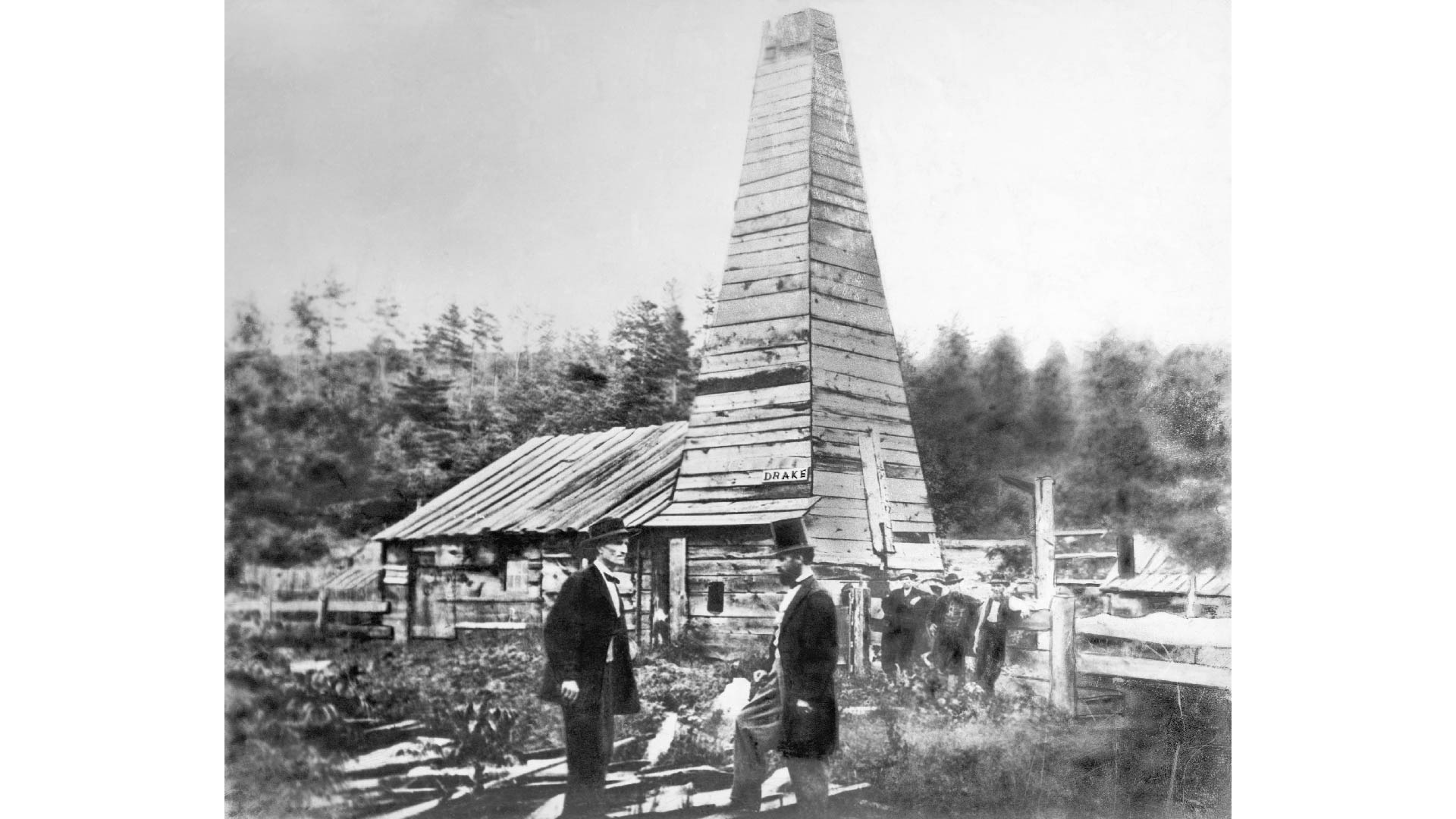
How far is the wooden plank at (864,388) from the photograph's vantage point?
638 cm

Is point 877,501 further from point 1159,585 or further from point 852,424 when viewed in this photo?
point 1159,585

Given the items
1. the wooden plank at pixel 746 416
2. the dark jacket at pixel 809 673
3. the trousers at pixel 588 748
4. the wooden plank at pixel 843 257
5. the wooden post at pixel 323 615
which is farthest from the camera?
the wooden post at pixel 323 615

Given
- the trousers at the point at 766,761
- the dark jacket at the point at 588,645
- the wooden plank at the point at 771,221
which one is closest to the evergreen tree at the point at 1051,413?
the wooden plank at the point at 771,221

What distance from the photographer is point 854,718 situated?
6.16 m

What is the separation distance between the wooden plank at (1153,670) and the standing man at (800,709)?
1299mm

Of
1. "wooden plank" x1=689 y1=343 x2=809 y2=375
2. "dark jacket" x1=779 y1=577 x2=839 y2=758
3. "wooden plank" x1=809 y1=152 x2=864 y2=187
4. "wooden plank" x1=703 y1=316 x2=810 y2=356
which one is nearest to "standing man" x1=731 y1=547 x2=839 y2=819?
"dark jacket" x1=779 y1=577 x2=839 y2=758

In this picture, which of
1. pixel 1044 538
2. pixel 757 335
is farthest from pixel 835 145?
pixel 1044 538

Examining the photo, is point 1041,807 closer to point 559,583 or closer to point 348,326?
point 559,583

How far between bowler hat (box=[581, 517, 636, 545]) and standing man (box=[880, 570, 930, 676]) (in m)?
1.40

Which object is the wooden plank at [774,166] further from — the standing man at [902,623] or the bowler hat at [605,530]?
the standing man at [902,623]

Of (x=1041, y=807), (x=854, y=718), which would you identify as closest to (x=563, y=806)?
(x=854, y=718)

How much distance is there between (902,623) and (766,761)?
97cm

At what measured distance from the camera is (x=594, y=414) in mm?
6648

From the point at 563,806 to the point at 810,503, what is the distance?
6.54 ft
